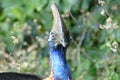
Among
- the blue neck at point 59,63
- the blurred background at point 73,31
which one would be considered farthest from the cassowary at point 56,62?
the blurred background at point 73,31

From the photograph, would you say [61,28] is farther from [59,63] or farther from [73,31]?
[73,31]

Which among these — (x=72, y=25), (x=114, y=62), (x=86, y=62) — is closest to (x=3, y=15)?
(x=72, y=25)

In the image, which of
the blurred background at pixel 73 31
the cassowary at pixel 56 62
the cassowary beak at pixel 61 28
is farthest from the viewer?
the blurred background at pixel 73 31

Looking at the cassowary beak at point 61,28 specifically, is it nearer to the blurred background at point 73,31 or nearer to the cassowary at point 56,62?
the cassowary at point 56,62

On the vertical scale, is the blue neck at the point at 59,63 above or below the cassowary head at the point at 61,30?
below

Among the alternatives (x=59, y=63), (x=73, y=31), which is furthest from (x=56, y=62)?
(x=73, y=31)

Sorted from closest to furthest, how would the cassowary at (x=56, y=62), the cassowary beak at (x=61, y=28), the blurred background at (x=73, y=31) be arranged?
1. the cassowary beak at (x=61, y=28)
2. the cassowary at (x=56, y=62)
3. the blurred background at (x=73, y=31)
